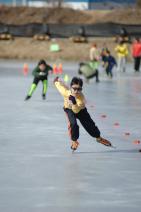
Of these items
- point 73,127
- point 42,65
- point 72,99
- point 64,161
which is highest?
point 72,99

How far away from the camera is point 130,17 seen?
63.8m

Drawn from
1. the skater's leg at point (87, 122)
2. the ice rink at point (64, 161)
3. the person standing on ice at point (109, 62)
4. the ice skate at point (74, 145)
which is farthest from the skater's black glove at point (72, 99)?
the person standing on ice at point (109, 62)

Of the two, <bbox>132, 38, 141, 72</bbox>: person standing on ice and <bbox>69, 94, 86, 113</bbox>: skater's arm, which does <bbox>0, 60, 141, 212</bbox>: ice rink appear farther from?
<bbox>132, 38, 141, 72</bbox>: person standing on ice

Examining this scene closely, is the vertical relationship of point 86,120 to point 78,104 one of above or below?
below

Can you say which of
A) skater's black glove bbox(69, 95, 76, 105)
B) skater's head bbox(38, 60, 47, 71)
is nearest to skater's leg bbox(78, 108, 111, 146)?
skater's black glove bbox(69, 95, 76, 105)

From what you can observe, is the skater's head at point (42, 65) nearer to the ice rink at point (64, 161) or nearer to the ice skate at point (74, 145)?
the ice rink at point (64, 161)

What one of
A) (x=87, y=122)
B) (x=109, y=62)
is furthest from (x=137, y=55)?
(x=87, y=122)

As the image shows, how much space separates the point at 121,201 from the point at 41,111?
1003 centimetres

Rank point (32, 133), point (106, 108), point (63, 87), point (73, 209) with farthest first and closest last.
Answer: point (106, 108), point (32, 133), point (63, 87), point (73, 209)

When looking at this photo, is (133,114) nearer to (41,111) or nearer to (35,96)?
(41,111)

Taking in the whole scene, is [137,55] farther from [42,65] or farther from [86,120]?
[86,120]

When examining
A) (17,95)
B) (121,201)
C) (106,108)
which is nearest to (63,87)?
(121,201)

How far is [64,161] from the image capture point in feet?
36.0

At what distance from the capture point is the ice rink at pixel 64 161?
8250 mm
